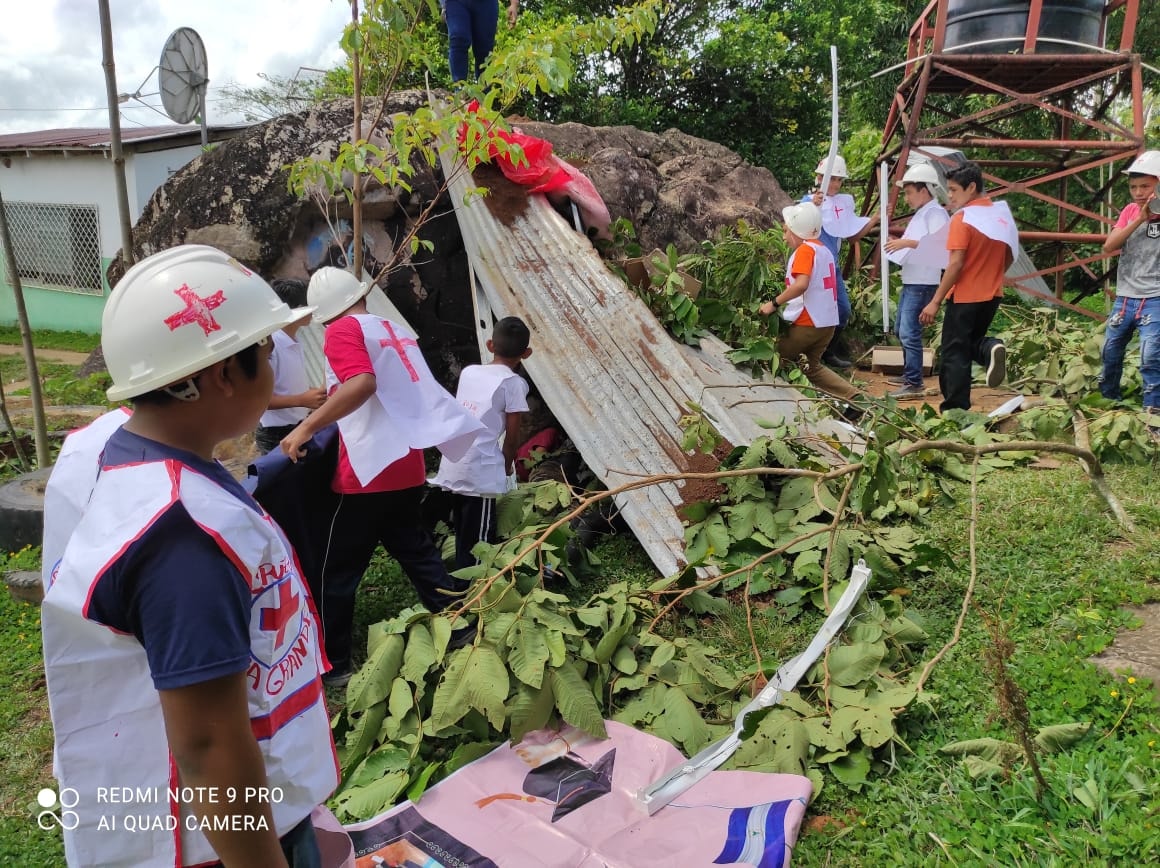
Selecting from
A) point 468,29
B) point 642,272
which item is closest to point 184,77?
point 468,29

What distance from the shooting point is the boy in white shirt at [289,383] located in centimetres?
378

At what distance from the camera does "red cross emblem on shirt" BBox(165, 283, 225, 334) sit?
128cm

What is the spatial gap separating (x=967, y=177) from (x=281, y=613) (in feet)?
17.2

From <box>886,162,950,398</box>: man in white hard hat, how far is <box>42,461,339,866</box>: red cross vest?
19.7 ft

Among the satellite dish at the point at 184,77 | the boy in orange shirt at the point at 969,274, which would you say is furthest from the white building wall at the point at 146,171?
the boy in orange shirt at the point at 969,274

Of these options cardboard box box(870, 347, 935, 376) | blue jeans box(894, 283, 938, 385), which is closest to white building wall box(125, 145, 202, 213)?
cardboard box box(870, 347, 935, 376)

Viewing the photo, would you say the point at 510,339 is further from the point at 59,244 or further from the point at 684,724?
the point at 59,244

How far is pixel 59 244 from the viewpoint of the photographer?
13766 mm

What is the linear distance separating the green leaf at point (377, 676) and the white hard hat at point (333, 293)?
1424 millimetres

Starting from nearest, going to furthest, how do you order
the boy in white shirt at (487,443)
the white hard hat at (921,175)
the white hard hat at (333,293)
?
the white hard hat at (333,293), the boy in white shirt at (487,443), the white hard hat at (921,175)

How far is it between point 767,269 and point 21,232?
14.0 metres

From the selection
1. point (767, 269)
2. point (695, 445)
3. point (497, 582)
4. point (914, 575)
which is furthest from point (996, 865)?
point (767, 269)

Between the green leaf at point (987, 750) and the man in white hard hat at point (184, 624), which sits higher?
the man in white hard hat at point (184, 624)

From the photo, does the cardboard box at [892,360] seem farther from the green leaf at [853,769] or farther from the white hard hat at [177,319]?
the white hard hat at [177,319]
